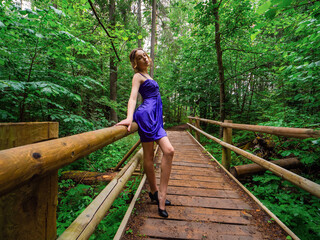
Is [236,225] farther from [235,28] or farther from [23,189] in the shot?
[235,28]

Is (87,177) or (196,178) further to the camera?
(87,177)

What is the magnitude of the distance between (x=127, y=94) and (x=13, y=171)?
461 inches

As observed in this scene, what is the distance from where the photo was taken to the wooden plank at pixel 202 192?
2.34 metres

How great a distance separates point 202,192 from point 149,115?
1611mm

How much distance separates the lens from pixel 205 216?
6.11 feet

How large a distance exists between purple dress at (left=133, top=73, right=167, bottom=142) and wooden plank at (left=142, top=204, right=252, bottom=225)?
36.1 inches

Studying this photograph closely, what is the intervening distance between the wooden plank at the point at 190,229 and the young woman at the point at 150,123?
0.14 m

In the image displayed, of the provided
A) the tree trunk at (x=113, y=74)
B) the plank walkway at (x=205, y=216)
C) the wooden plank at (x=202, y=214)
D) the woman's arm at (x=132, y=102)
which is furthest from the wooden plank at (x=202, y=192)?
the tree trunk at (x=113, y=74)

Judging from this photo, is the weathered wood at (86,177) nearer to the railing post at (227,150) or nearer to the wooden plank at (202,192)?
the wooden plank at (202,192)

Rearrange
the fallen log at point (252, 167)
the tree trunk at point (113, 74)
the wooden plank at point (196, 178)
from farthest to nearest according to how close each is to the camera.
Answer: the tree trunk at point (113, 74), the fallen log at point (252, 167), the wooden plank at point (196, 178)

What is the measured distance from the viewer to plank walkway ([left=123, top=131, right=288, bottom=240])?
1.59 meters

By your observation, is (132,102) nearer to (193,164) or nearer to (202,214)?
(202,214)

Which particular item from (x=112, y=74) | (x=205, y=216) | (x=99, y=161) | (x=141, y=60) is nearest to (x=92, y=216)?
(x=205, y=216)

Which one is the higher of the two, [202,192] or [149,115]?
[149,115]
